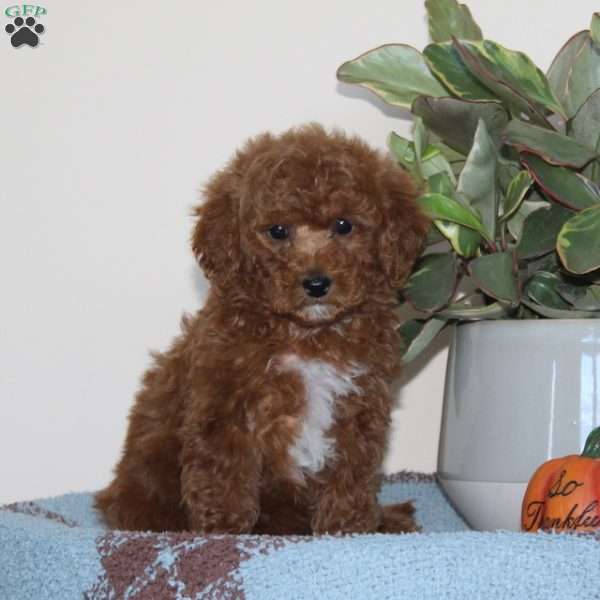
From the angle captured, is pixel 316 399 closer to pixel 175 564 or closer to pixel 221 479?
pixel 221 479

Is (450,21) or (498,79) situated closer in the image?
(498,79)

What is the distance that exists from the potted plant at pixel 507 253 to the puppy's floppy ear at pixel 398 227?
0.33ft

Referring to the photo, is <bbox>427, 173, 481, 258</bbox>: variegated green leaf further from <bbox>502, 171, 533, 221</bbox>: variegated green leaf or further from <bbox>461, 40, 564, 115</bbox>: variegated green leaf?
<bbox>461, 40, 564, 115</bbox>: variegated green leaf

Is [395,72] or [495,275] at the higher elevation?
[395,72]

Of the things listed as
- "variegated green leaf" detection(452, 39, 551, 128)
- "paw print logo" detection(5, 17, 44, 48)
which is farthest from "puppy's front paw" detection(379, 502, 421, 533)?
"paw print logo" detection(5, 17, 44, 48)

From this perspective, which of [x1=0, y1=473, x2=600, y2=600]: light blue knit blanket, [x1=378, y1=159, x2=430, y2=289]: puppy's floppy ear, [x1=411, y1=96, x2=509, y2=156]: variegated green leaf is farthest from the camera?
[x1=411, y1=96, x2=509, y2=156]: variegated green leaf

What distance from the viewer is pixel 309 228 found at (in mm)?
2166

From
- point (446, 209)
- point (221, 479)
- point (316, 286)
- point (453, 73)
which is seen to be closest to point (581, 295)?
point (446, 209)

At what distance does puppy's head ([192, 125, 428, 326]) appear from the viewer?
2121mm

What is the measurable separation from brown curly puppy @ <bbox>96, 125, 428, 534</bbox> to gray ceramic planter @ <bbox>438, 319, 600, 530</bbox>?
249 mm

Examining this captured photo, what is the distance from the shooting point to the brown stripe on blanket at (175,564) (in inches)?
66.3

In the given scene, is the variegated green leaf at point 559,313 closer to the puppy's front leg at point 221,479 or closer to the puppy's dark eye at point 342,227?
the puppy's dark eye at point 342,227

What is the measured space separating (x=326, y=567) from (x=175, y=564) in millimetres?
270

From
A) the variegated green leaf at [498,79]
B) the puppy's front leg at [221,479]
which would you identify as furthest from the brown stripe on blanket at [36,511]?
the variegated green leaf at [498,79]
